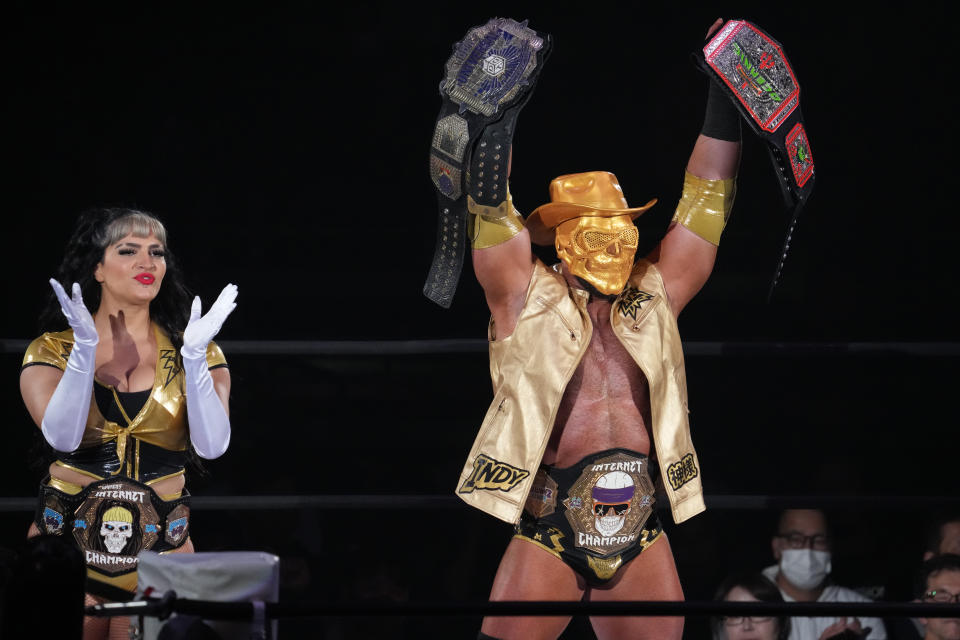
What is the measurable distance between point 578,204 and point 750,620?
4.42 feet

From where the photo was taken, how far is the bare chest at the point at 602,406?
2.79 meters

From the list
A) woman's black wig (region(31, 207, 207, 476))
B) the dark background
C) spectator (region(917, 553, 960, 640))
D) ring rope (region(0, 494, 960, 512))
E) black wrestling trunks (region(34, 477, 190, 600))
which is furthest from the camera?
the dark background

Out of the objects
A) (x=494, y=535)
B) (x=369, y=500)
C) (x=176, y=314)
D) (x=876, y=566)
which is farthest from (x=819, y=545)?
(x=176, y=314)

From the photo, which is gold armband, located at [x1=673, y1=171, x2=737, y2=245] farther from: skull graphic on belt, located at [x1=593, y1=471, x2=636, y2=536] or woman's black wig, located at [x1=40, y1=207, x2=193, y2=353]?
woman's black wig, located at [x1=40, y1=207, x2=193, y2=353]

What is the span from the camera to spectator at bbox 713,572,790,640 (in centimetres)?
337

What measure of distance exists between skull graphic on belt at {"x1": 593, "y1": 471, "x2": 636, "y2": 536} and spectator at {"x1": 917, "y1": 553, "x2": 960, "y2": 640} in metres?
1.11

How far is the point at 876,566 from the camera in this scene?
12.5ft

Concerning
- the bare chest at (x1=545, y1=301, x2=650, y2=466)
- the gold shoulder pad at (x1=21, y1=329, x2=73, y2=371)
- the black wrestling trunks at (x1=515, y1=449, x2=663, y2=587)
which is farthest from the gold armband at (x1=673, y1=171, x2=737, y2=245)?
the gold shoulder pad at (x1=21, y1=329, x2=73, y2=371)

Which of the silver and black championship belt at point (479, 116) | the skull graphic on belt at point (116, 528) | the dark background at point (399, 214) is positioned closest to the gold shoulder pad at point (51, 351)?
the skull graphic on belt at point (116, 528)

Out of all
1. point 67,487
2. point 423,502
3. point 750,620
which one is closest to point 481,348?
point 423,502

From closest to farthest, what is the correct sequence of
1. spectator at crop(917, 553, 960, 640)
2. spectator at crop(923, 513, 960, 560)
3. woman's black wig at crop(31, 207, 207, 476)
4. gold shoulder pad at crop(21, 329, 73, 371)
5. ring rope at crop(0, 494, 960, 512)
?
1. gold shoulder pad at crop(21, 329, 73, 371)
2. woman's black wig at crop(31, 207, 207, 476)
3. spectator at crop(917, 553, 960, 640)
4. ring rope at crop(0, 494, 960, 512)
5. spectator at crop(923, 513, 960, 560)

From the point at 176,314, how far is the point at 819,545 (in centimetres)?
196

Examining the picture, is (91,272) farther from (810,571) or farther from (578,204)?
(810,571)

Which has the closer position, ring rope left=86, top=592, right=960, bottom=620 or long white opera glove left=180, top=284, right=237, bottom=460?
ring rope left=86, top=592, right=960, bottom=620
